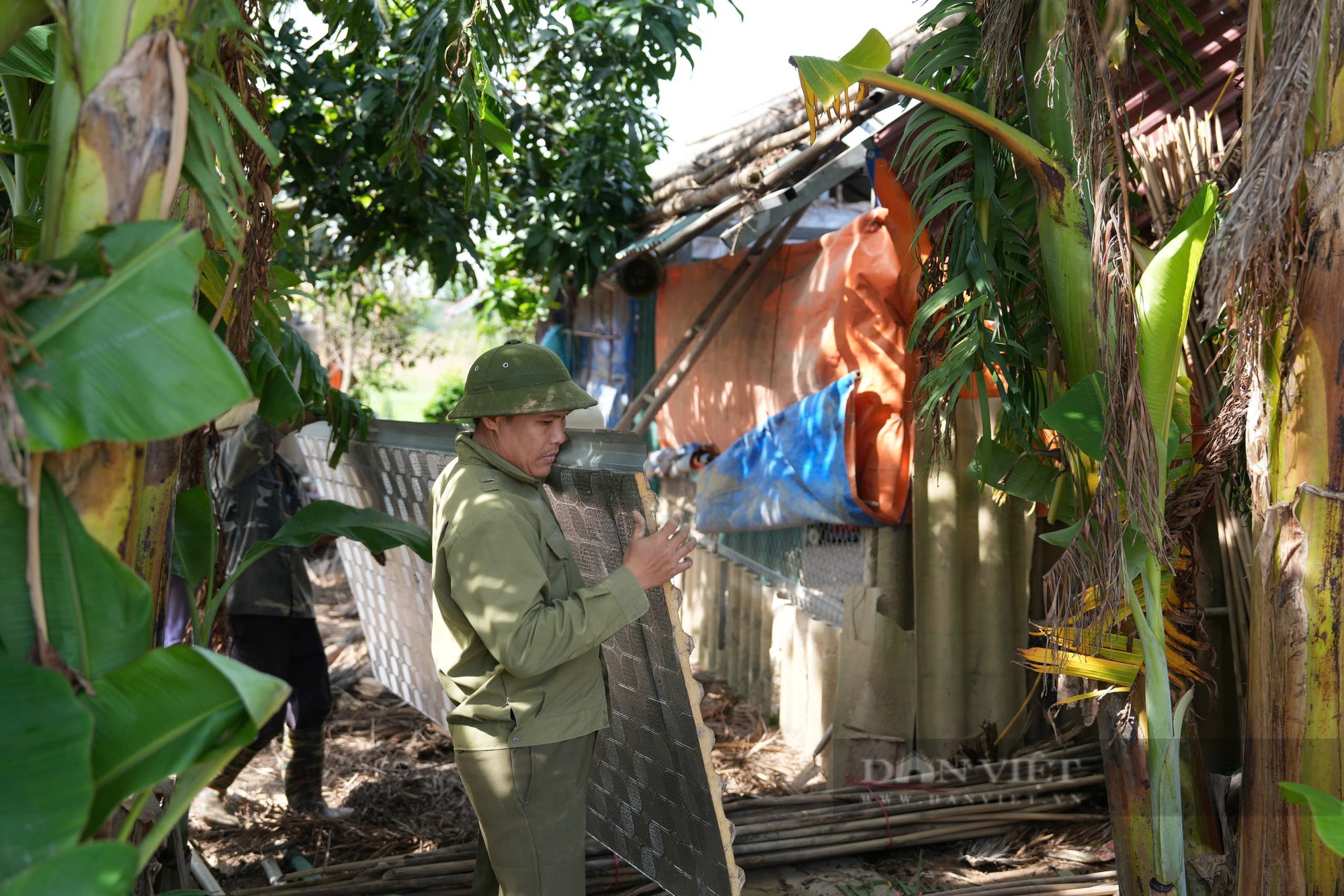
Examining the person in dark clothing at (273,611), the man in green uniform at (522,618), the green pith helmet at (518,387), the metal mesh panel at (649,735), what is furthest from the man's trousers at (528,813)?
the person in dark clothing at (273,611)

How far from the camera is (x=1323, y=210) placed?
216cm

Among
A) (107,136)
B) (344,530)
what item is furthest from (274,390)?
(107,136)

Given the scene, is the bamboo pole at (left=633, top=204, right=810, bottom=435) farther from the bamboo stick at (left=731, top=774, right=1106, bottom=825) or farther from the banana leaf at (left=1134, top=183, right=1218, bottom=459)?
the banana leaf at (left=1134, top=183, right=1218, bottom=459)

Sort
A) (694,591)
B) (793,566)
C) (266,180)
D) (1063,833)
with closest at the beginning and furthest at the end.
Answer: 1. (266,180)
2. (1063,833)
3. (793,566)
4. (694,591)

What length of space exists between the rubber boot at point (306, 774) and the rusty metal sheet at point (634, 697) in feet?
3.67

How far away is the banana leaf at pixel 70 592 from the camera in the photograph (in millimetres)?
1390

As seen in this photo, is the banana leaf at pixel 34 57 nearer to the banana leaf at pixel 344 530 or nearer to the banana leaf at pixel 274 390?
the banana leaf at pixel 274 390

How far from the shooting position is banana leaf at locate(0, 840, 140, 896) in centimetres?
125

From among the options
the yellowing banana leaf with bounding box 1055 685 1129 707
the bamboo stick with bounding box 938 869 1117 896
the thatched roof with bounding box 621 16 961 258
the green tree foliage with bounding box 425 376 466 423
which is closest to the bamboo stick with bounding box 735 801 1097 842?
the bamboo stick with bounding box 938 869 1117 896

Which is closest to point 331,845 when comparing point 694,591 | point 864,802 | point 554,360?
point 864,802

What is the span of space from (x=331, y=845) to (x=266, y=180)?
2560 mm

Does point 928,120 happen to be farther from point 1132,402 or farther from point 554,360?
point 554,360

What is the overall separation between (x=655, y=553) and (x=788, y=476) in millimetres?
2787

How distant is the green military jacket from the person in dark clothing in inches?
64.3
